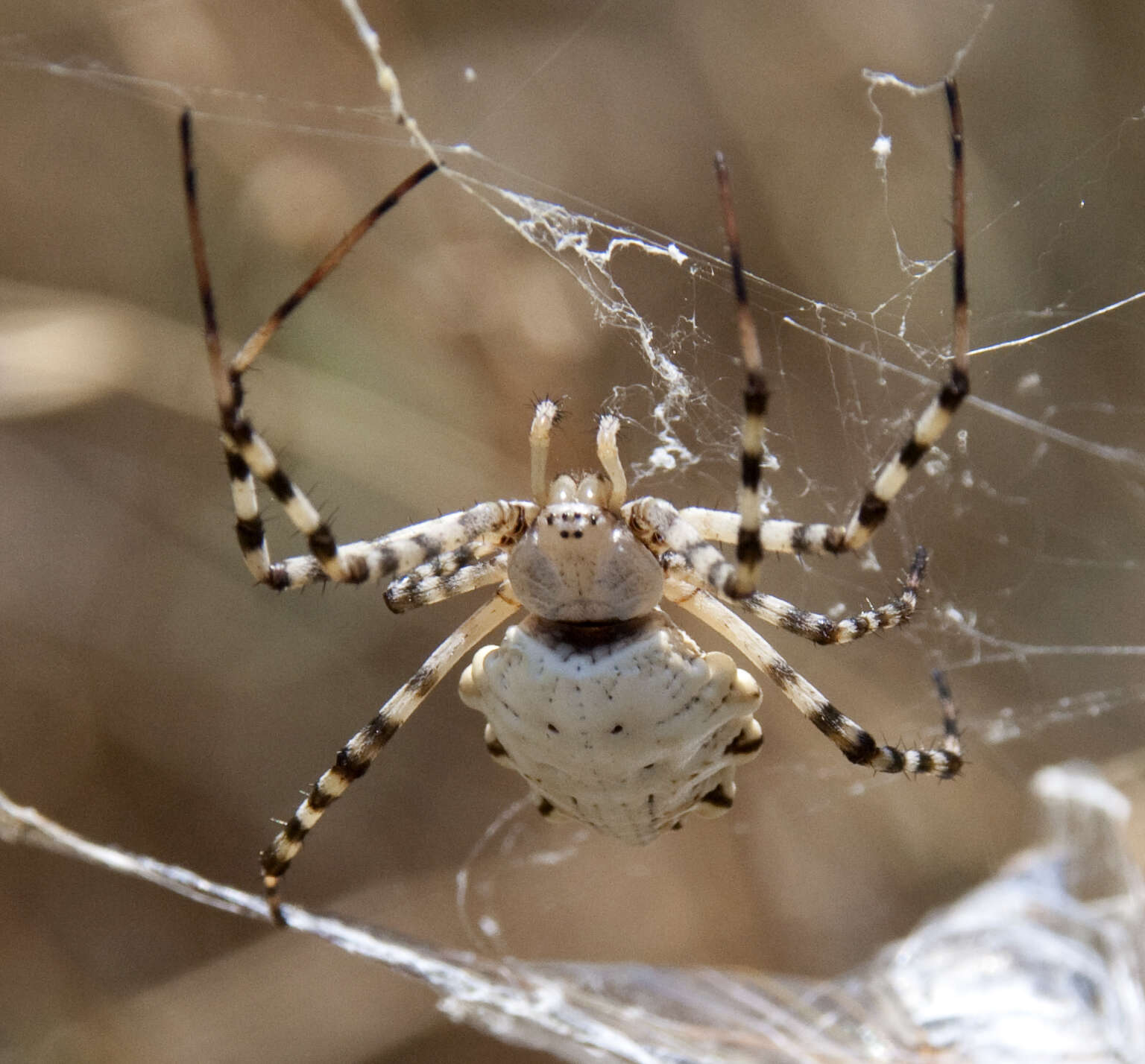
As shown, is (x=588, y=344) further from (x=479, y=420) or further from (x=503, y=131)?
(x=503, y=131)

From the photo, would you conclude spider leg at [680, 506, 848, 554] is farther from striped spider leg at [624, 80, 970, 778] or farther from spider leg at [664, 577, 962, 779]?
spider leg at [664, 577, 962, 779]

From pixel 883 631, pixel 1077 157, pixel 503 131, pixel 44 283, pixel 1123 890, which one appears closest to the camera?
pixel 883 631

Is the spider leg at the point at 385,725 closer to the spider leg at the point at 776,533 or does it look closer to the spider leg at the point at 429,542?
the spider leg at the point at 429,542

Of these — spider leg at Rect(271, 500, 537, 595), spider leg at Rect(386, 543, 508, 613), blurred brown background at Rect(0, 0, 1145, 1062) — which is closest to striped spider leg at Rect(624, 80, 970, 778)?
spider leg at Rect(271, 500, 537, 595)

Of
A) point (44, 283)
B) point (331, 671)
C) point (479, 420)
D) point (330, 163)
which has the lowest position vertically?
point (331, 671)

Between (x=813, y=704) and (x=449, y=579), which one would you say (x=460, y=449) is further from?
(x=813, y=704)

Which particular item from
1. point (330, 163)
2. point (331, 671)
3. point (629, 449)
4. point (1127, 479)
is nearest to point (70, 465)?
point (331, 671)

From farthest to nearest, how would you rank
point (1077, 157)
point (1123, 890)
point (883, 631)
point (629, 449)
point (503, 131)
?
point (503, 131) → point (1123, 890) → point (1077, 157) → point (629, 449) → point (883, 631)
